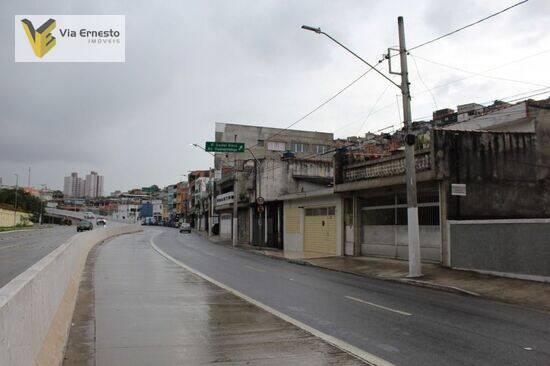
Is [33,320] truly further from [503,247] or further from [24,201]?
[24,201]

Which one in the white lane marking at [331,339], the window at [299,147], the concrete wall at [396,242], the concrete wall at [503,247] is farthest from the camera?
the window at [299,147]

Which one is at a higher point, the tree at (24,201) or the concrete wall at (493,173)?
the tree at (24,201)

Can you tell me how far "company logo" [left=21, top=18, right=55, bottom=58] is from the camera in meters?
20.3

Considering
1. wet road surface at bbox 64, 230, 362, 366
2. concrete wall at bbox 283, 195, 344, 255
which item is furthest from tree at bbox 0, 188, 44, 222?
wet road surface at bbox 64, 230, 362, 366

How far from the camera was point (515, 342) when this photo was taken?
8016 millimetres

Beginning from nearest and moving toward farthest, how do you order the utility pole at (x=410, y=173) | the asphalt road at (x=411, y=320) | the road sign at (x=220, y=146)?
the asphalt road at (x=411, y=320)
the utility pole at (x=410, y=173)
the road sign at (x=220, y=146)

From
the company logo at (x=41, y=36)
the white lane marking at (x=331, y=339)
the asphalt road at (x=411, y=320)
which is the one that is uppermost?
the company logo at (x=41, y=36)

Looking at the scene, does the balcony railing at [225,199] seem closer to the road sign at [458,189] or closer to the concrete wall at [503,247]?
the road sign at [458,189]

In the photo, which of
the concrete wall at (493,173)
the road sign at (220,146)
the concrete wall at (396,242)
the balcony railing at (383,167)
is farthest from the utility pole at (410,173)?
the road sign at (220,146)

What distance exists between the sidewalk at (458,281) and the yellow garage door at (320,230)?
4931mm

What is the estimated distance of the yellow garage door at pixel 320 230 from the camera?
29.3 metres

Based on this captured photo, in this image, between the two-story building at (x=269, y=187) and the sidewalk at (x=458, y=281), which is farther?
the two-story building at (x=269, y=187)

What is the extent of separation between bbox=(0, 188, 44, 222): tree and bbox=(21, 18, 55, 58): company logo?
9074 centimetres

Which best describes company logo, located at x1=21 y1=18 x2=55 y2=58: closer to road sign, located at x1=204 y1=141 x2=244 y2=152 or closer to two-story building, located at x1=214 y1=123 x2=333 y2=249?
two-story building, located at x1=214 y1=123 x2=333 y2=249
